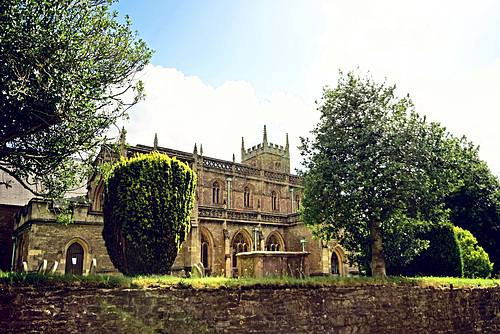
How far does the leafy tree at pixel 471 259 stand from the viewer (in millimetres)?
21031

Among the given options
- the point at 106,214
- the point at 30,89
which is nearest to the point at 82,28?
the point at 30,89

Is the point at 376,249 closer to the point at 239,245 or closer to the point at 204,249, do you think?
the point at 239,245

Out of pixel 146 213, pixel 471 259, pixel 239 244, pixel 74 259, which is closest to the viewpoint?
pixel 146 213

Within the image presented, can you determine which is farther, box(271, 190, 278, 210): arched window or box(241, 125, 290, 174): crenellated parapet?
box(241, 125, 290, 174): crenellated parapet

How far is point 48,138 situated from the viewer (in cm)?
1284

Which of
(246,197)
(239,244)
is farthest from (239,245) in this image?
(246,197)

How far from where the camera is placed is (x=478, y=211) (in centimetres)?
2666

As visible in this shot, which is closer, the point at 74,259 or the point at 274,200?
the point at 74,259

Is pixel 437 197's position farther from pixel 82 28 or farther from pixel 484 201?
pixel 82 28

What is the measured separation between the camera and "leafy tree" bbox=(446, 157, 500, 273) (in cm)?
2647

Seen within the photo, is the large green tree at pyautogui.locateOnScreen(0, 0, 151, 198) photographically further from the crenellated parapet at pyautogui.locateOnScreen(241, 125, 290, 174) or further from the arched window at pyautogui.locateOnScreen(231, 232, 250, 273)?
the crenellated parapet at pyautogui.locateOnScreen(241, 125, 290, 174)

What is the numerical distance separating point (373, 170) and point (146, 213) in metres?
9.56

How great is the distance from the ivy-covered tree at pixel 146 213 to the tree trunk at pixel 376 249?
8419mm

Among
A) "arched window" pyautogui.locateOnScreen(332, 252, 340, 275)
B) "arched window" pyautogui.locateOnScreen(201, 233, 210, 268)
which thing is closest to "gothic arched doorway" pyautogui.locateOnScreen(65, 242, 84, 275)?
"arched window" pyautogui.locateOnScreen(201, 233, 210, 268)
